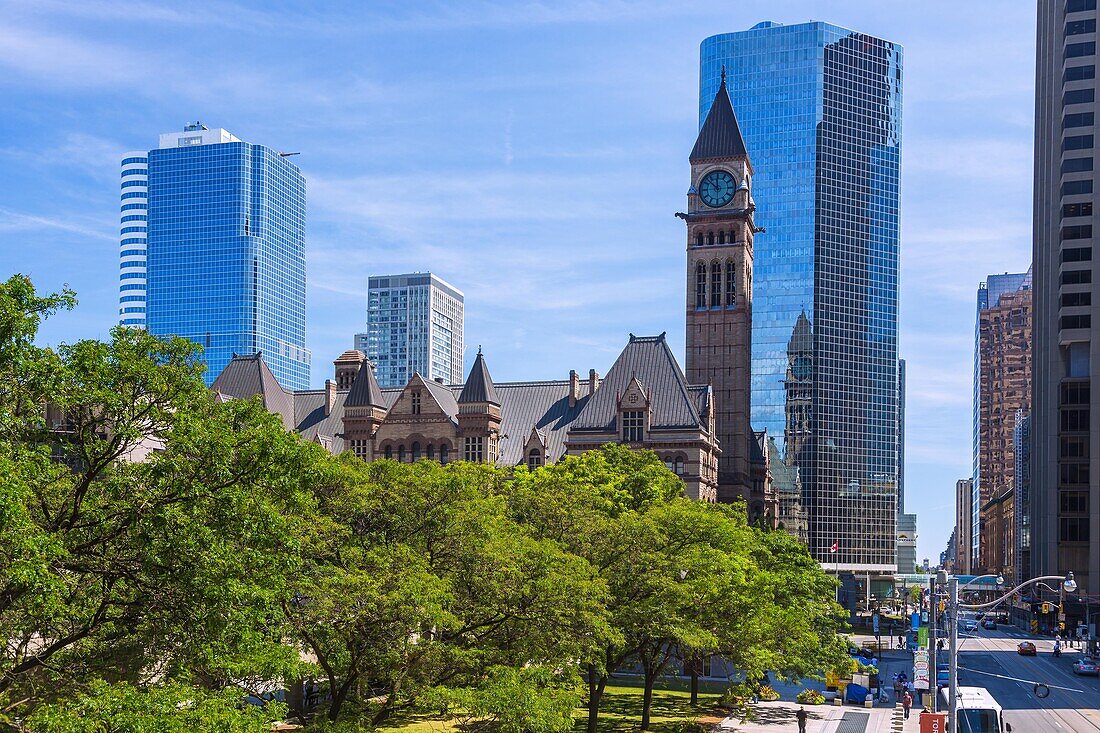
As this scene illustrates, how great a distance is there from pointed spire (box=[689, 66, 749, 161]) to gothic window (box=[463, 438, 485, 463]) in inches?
1892

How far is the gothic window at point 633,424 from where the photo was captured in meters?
121

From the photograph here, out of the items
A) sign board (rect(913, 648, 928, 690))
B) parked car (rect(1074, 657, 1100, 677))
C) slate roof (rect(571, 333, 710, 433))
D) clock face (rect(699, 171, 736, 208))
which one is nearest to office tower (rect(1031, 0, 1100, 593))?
parked car (rect(1074, 657, 1100, 677))

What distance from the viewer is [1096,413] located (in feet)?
463

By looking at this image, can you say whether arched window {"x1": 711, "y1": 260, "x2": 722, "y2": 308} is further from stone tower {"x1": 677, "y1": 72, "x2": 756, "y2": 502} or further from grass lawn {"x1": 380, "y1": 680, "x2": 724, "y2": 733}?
grass lawn {"x1": 380, "y1": 680, "x2": 724, "y2": 733}

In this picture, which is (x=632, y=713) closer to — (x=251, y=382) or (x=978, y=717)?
(x=978, y=717)

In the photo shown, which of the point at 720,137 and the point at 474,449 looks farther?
the point at 720,137

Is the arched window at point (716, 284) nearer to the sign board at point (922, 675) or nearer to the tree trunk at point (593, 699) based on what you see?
→ the sign board at point (922, 675)

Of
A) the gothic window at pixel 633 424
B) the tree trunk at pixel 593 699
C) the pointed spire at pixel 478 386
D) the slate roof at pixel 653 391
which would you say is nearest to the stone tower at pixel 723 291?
the slate roof at pixel 653 391

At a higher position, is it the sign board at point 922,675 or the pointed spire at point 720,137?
the pointed spire at point 720,137

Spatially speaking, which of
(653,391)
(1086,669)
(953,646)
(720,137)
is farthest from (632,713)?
(720,137)

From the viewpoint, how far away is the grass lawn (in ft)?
181

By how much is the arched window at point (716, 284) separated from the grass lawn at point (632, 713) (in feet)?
235

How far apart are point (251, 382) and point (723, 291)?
57.5 metres

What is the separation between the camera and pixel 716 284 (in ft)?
477
